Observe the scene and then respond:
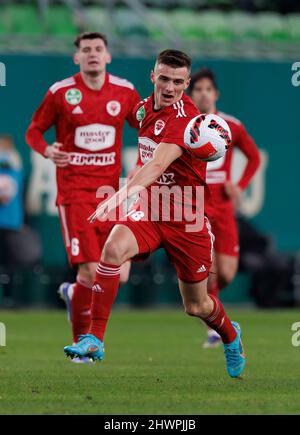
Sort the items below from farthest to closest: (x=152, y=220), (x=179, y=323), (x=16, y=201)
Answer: (x=16, y=201) < (x=179, y=323) < (x=152, y=220)

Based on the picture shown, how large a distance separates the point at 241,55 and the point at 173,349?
8.09 m

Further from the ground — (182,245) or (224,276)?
(182,245)

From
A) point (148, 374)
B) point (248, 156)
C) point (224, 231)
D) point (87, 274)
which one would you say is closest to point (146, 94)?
point (248, 156)

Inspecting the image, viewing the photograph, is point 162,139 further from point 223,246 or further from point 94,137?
point 223,246

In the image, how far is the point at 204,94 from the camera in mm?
11984


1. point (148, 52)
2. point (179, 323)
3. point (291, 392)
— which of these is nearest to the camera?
point (291, 392)

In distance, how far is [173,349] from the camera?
38.8 ft

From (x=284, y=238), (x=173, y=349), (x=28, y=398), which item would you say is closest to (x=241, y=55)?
(x=284, y=238)

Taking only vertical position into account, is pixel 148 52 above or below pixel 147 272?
above

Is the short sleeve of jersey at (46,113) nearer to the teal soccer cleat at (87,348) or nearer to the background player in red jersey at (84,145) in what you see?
the background player in red jersey at (84,145)

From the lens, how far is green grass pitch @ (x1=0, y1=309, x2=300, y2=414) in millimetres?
7125

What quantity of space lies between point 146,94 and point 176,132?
9575 millimetres

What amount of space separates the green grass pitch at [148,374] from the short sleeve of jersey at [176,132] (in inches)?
66.2

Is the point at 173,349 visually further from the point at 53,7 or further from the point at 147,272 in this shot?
the point at 53,7
